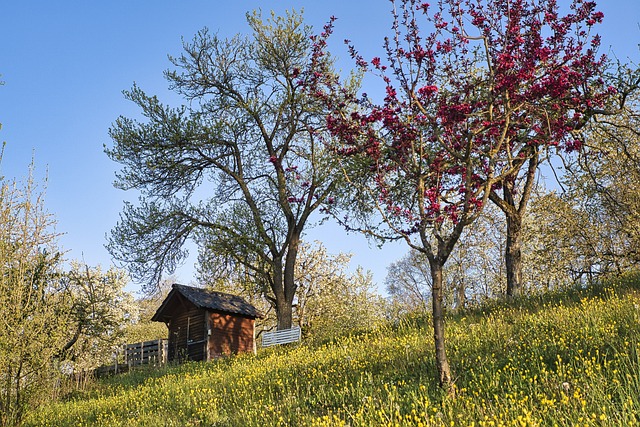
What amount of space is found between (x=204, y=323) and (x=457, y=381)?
20.7 m

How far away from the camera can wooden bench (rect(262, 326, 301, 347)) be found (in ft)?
63.3

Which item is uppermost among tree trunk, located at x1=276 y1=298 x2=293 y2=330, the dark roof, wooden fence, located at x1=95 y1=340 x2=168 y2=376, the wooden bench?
the dark roof

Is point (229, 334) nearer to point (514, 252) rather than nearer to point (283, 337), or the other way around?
point (283, 337)

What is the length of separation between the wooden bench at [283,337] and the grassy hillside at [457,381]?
18.5ft

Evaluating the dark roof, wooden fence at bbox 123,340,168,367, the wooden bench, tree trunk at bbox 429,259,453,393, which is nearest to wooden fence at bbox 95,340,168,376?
wooden fence at bbox 123,340,168,367

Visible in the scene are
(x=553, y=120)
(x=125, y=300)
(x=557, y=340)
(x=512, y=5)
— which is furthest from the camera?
(x=125, y=300)

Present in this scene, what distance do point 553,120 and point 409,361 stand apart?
6.06m

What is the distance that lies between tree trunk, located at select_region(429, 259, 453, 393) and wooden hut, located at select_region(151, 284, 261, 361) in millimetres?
19547

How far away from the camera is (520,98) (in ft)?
27.9

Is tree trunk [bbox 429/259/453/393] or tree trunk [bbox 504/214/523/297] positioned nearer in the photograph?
tree trunk [bbox 429/259/453/393]

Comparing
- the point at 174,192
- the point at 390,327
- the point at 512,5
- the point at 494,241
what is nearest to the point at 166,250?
the point at 174,192

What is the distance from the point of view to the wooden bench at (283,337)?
1930 centimetres

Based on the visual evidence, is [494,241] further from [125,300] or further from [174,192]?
[125,300]

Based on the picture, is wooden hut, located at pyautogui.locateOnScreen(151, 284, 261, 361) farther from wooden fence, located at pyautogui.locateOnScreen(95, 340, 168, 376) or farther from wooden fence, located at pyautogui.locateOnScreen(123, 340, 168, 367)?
wooden fence, located at pyautogui.locateOnScreen(95, 340, 168, 376)
